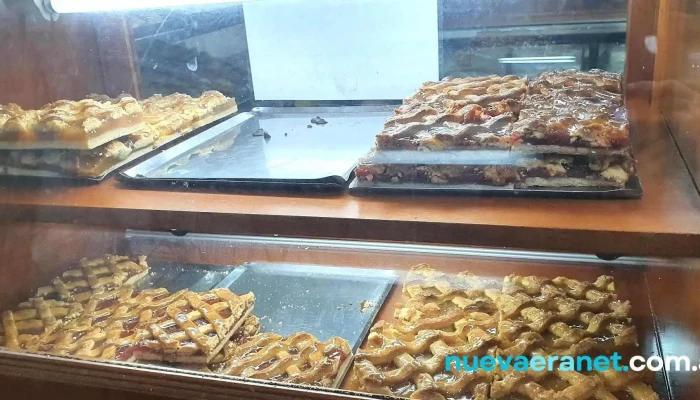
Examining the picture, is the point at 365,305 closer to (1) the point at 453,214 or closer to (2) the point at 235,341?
(2) the point at 235,341

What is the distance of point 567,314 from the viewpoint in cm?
124

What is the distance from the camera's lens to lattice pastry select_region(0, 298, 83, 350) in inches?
52.5

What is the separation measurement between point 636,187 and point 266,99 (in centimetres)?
95

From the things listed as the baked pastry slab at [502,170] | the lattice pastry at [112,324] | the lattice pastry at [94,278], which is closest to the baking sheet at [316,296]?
the lattice pastry at [112,324]

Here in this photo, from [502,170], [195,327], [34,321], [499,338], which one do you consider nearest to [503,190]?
[502,170]

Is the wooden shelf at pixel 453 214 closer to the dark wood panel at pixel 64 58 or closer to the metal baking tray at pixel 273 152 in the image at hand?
the metal baking tray at pixel 273 152

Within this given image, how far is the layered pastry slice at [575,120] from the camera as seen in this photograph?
95 cm

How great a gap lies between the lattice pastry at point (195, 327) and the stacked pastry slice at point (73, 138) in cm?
35

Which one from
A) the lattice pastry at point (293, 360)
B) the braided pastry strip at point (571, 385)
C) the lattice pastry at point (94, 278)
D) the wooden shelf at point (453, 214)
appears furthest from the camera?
the lattice pastry at point (94, 278)

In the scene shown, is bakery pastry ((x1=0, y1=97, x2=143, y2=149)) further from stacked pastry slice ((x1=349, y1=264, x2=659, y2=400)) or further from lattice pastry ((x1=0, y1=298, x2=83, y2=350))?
stacked pastry slice ((x1=349, y1=264, x2=659, y2=400))

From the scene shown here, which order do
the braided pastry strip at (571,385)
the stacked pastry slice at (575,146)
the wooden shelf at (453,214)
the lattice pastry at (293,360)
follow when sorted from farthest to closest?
the lattice pastry at (293,360) → the braided pastry strip at (571,385) → the stacked pastry slice at (575,146) → the wooden shelf at (453,214)

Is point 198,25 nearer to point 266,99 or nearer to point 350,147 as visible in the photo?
point 266,99

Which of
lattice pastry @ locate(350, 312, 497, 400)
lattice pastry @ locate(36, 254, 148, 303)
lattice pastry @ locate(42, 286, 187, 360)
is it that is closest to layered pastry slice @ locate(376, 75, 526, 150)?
lattice pastry @ locate(350, 312, 497, 400)

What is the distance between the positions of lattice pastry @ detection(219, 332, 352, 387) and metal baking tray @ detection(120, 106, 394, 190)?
1.14ft
